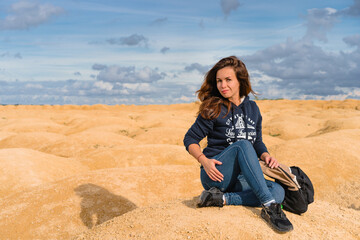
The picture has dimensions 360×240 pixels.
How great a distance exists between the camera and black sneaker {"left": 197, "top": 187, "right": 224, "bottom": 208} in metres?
4.05

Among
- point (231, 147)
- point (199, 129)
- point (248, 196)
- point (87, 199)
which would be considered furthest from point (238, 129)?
point (87, 199)

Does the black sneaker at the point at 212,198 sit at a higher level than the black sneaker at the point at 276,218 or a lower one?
higher

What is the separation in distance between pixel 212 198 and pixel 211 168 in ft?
1.41

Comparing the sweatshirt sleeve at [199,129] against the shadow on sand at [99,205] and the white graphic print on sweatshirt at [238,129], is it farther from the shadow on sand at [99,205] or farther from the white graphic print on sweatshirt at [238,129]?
the shadow on sand at [99,205]

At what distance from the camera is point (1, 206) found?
814 cm

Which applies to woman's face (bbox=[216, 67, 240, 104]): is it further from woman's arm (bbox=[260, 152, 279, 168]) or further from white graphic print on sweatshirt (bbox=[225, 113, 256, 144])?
woman's arm (bbox=[260, 152, 279, 168])

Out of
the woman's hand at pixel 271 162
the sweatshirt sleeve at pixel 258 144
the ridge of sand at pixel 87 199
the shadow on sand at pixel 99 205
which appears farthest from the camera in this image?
the shadow on sand at pixel 99 205

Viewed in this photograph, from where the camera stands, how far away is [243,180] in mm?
4266

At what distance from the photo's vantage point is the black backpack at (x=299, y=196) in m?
4.28

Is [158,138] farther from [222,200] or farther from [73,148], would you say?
[222,200]

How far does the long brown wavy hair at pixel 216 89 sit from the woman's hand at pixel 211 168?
0.54 metres

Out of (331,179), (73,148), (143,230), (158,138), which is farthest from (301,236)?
(158,138)

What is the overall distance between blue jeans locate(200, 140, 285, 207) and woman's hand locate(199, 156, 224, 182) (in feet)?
0.34

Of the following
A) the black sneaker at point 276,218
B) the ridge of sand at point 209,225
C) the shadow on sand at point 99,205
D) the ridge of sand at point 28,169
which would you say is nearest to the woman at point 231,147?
the black sneaker at point 276,218
